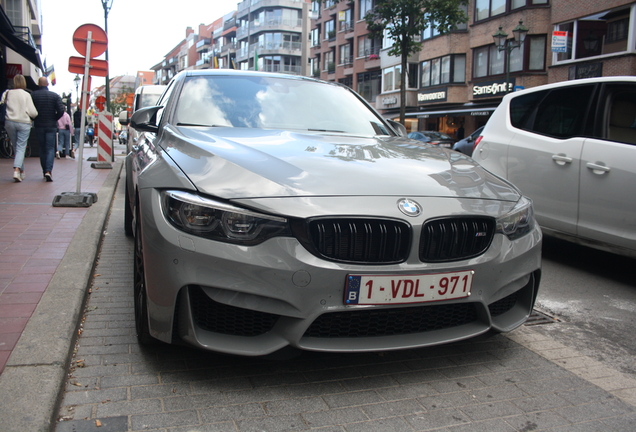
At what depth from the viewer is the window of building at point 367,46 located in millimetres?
50562

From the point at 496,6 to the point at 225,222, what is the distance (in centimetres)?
3438

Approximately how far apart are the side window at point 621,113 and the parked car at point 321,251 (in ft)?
7.18

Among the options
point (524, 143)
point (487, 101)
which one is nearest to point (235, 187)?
point (524, 143)

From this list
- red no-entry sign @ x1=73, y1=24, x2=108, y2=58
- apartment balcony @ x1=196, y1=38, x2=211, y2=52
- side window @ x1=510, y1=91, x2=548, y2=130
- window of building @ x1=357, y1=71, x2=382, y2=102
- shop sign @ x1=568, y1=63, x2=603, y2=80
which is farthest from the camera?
apartment balcony @ x1=196, y1=38, x2=211, y2=52

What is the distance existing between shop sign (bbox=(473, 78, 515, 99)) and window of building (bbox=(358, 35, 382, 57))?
1763 cm

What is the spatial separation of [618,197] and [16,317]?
428cm

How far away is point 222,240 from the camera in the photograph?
2445mm

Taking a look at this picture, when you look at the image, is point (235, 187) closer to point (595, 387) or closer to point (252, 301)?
point (252, 301)

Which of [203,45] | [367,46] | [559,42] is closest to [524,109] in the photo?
[559,42]

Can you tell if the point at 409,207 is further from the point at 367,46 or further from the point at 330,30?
the point at 330,30

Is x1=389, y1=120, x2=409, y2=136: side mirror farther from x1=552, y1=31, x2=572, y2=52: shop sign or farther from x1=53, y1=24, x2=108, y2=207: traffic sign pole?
x1=552, y1=31, x2=572, y2=52: shop sign

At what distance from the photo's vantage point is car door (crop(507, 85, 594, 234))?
16.6ft

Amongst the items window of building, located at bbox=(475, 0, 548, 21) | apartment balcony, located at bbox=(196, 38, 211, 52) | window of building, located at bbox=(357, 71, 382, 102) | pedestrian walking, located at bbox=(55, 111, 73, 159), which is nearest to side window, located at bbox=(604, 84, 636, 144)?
pedestrian walking, located at bbox=(55, 111, 73, 159)

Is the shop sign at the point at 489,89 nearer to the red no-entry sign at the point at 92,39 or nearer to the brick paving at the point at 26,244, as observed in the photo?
the brick paving at the point at 26,244
